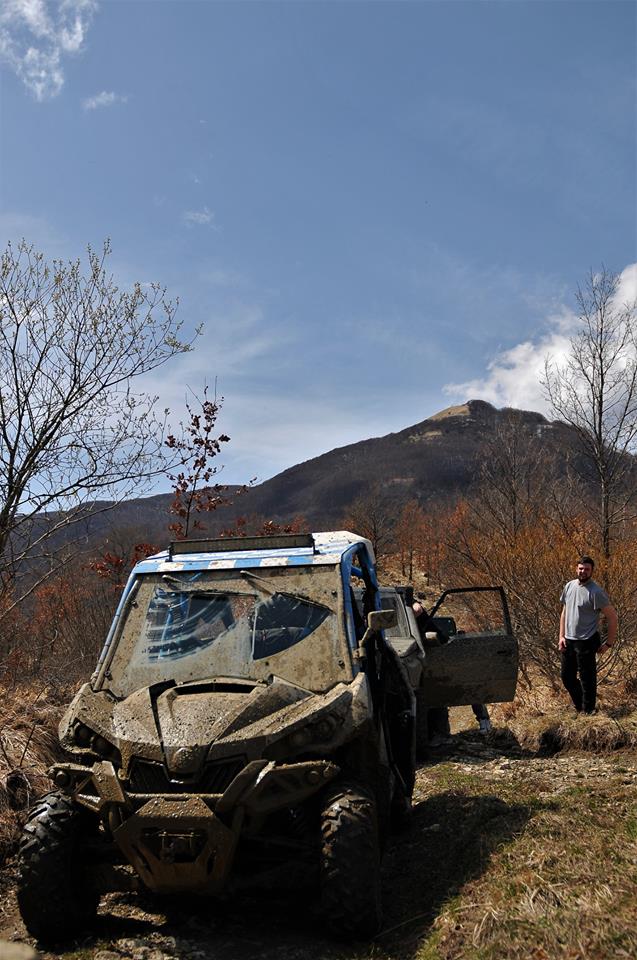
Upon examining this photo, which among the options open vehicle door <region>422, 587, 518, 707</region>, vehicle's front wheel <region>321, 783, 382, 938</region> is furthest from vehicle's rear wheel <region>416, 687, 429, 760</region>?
vehicle's front wheel <region>321, 783, 382, 938</region>

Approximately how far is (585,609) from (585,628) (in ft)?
0.73

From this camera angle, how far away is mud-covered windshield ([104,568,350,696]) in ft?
15.7

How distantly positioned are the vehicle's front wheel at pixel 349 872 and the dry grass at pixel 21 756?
2836 millimetres

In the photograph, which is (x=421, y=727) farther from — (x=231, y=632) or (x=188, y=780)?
(x=188, y=780)

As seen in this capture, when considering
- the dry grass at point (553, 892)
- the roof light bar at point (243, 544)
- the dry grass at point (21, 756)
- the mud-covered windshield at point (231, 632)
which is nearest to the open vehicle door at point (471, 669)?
the dry grass at point (553, 892)

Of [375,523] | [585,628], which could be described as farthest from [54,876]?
[375,523]

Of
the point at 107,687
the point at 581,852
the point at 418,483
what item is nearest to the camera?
the point at 581,852

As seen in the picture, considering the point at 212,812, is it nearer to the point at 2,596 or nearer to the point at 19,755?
the point at 19,755

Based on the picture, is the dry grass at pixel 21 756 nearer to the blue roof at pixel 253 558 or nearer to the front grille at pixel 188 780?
the blue roof at pixel 253 558

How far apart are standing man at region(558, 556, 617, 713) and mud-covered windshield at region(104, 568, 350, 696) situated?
16.5 ft

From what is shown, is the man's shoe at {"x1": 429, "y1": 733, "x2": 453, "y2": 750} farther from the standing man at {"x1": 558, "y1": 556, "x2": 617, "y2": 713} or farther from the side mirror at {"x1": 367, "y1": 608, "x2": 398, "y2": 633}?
the side mirror at {"x1": 367, "y1": 608, "x2": 398, "y2": 633}

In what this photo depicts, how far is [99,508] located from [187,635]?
5.99m

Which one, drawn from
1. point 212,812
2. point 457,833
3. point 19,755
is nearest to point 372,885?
point 212,812

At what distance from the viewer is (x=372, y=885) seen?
3971mm
